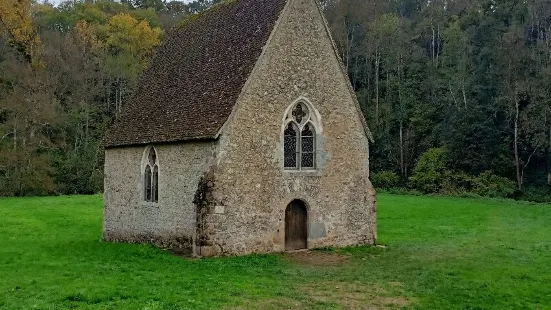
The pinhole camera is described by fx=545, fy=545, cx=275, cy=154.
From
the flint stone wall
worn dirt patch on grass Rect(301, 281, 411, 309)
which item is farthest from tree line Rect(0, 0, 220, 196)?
worn dirt patch on grass Rect(301, 281, 411, 309)

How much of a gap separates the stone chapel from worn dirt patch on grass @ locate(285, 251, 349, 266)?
2.08ft

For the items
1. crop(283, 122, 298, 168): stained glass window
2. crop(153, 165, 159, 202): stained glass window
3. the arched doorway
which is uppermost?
crop(283, 122, 298, 168): stained glass window

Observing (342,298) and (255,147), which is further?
(255,147)

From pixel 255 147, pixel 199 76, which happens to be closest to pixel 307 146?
pixel 255 147

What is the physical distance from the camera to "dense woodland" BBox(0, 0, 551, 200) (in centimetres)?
4894

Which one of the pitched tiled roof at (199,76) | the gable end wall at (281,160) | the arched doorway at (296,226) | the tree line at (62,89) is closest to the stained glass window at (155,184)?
the pitched tiled roof at (199,76)

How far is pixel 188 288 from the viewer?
13.2 m

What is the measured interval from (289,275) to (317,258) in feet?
10.3

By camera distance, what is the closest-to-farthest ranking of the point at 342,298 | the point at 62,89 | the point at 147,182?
the point at 342,298 < the point at 147,182 < the point at 62,89

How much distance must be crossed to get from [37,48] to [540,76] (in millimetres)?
50382

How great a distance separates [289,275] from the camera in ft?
50.5

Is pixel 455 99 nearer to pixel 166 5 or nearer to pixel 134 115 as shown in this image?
pixel 134 115

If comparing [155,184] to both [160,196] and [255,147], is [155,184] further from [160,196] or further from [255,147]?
[255,147]

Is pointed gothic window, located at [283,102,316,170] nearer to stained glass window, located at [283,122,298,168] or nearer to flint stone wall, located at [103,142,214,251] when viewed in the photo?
stained glass window, located at [283,122,298,168]
